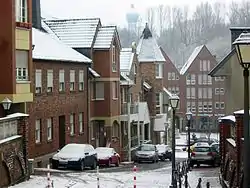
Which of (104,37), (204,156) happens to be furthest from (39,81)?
(104,37)

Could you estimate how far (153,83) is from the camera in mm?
67312

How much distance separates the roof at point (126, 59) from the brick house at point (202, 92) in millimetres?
47962

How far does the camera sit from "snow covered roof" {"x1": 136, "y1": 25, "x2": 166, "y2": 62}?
67.8 metres

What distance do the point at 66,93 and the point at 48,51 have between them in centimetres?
389

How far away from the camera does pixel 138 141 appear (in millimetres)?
59562

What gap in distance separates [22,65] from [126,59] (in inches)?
1088

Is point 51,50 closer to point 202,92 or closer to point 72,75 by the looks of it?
point 72,75

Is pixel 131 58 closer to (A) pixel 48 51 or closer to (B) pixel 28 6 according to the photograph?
(A) pixel 48 51

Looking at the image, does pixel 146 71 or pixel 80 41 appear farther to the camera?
pixel 146 71

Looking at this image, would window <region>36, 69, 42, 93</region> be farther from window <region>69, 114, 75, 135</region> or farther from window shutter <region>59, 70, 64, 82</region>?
window <region>69, 114, 75, 135</region>

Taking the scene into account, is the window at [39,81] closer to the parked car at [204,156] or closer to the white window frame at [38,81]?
the white window frame at [38,81]

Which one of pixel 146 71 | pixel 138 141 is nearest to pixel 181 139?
pixel 146 71

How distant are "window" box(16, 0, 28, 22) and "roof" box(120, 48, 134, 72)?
2644cm

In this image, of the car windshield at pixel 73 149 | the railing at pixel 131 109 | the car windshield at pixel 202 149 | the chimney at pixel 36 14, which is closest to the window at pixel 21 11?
the car windshield at pixel 73 149
